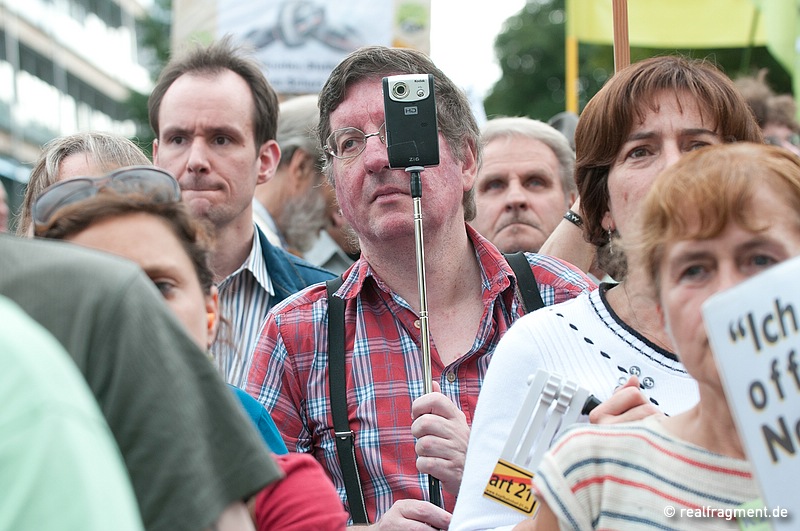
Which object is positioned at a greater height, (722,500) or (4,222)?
(722,500)

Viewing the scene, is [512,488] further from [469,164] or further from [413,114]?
[469,164]

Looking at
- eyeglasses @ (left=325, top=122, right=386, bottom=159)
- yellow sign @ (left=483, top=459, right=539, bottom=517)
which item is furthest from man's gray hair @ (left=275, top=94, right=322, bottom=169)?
yellow sign @ (left=483, top=459, right=539, bottom=517)

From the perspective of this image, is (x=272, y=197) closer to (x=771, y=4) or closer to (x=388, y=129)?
(x=388, y=129)

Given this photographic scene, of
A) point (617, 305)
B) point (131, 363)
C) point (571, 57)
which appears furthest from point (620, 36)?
point (571, 57)

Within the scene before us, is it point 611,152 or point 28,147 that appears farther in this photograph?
point 28,147

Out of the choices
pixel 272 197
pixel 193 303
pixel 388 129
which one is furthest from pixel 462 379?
pixel 272 197

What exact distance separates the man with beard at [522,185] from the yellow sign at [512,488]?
2844 mm

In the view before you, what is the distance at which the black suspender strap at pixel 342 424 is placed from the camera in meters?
3.45

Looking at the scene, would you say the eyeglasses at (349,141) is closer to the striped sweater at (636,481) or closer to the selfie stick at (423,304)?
the selfie stick at (423,304)

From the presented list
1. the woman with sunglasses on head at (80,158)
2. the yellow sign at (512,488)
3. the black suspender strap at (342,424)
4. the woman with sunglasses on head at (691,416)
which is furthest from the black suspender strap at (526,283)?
the woman with sunglasses on head at (691,416)

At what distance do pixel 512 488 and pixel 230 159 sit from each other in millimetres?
2828

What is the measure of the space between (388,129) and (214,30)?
461cm

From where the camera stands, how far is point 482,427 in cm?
280

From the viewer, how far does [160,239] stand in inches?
88.4
